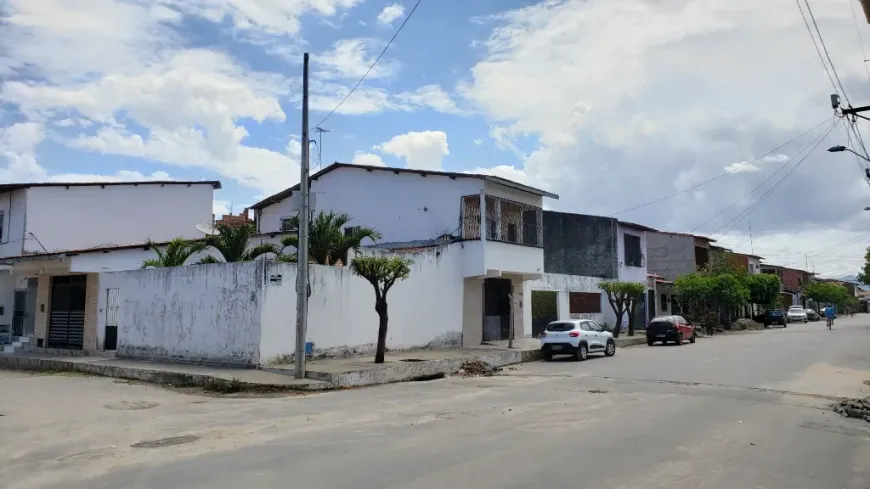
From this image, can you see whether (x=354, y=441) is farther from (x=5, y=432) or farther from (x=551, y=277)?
(x=551, y=277)

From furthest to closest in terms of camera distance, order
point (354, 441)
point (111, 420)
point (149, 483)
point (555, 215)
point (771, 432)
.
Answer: point (555, 215) → point (111, 420) → point (771, 432) → point (354, 441) → point (149, 483)

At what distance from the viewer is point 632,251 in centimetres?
4503

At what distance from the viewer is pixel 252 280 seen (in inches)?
707

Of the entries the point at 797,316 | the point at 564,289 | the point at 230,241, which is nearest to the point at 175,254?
the point at 230,241

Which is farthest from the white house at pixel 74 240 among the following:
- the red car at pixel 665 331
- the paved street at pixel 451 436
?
the red car at pixel 665 331

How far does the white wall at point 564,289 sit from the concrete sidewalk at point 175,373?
16.7m

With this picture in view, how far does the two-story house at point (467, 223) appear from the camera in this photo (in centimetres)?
2573

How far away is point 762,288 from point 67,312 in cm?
5374

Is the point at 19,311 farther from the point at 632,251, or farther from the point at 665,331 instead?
the point at 632,251

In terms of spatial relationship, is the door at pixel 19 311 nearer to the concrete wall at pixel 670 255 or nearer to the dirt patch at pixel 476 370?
the dirt patch at pixel 476 370

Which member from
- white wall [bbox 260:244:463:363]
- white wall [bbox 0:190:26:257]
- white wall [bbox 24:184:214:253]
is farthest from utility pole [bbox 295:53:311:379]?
white wall [bbox 0:190:26:257]

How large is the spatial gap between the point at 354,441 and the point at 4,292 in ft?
88.2

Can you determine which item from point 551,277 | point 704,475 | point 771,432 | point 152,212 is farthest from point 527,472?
point 152,212

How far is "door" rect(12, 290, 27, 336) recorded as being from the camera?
27359 millimetres
